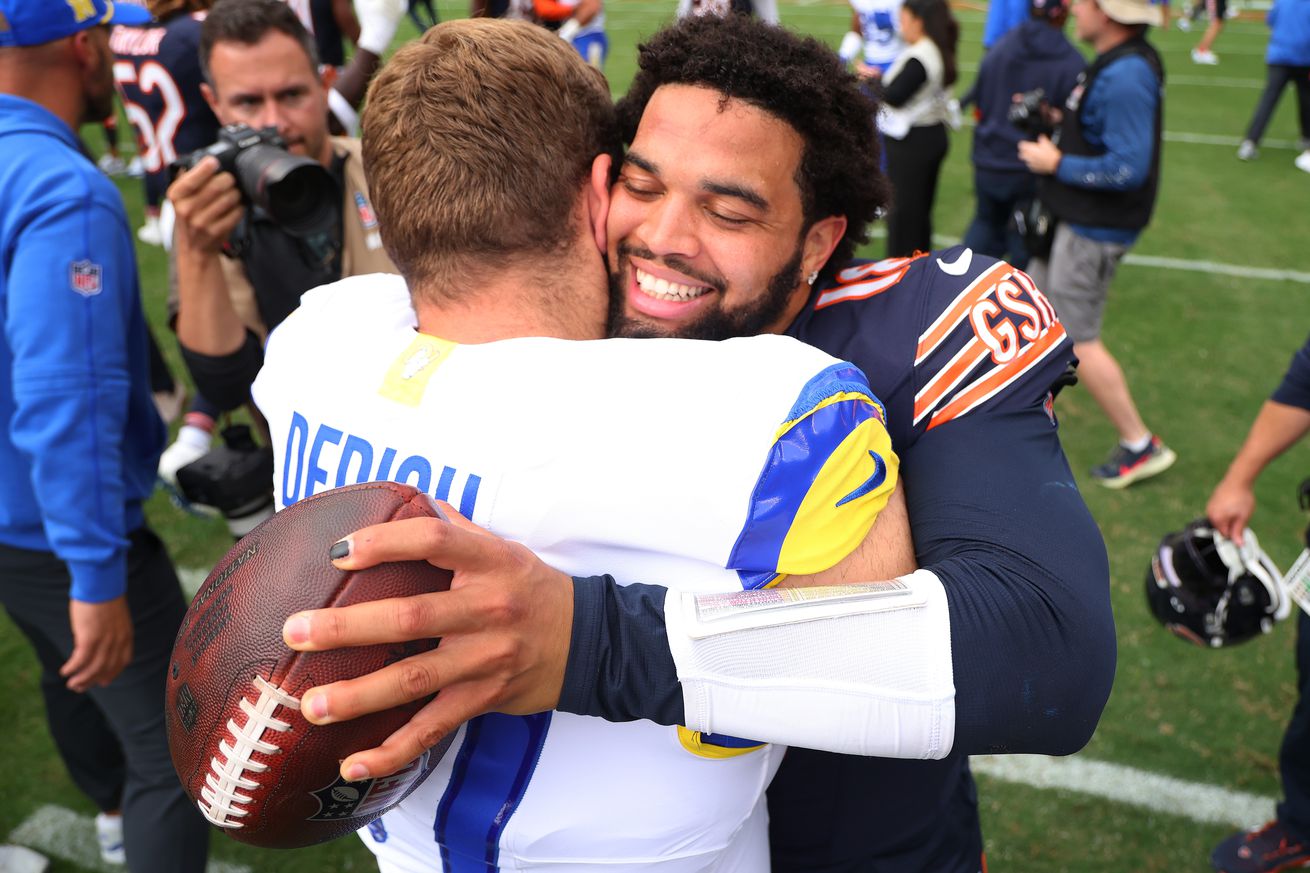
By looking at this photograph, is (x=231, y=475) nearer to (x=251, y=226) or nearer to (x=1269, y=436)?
(x=251, y=226)

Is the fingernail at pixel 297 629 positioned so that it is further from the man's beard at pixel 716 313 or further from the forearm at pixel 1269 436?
the forearm at pixel 1269 436

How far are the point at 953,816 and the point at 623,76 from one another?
13130 millimetres

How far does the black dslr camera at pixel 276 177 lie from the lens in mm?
2461

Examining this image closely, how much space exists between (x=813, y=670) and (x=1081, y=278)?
4380mm

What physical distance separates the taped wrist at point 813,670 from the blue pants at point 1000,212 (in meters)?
4.84

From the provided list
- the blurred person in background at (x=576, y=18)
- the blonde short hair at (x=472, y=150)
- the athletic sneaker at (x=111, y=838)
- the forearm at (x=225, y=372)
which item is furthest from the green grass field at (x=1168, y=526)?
the blurred person in background at (x=576, y=18)

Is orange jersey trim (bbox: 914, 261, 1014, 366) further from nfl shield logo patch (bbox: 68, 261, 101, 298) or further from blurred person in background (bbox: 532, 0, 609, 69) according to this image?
blurred person in background (bbox: 532, 0, 609, 69)

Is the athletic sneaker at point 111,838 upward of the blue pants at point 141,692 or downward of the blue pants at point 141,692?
downward

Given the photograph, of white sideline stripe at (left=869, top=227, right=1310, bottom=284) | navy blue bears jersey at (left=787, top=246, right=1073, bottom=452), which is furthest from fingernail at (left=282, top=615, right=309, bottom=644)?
white sideline stripe at (left=869, top=227, right=1310, bottom=284)

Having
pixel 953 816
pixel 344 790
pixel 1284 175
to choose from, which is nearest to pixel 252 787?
pixel 344 790

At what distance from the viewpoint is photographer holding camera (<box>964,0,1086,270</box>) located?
17.6 feet

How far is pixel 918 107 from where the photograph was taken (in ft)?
20.1

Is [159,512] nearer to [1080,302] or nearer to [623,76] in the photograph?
[1080,302]

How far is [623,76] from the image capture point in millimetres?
13570
